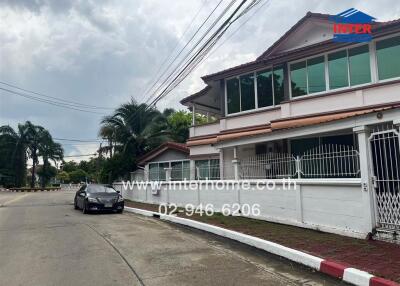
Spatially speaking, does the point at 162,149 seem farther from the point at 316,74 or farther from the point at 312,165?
the point at 312,165

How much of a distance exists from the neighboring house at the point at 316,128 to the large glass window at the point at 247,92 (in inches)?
1.8

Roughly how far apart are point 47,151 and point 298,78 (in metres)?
51.0

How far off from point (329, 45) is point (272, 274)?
10205mm

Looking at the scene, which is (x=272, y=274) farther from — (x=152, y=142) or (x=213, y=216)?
(x=152, y=142)

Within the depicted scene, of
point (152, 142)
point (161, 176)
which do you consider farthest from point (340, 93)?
point (152, 142)

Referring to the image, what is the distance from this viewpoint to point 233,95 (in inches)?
706

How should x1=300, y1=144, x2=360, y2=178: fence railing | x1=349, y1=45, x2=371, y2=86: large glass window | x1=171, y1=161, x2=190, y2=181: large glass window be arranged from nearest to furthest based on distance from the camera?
x1=300, y1=144, x2=360, y2=178: fence railing
x1=349, y1=45, x2=371, y2=86: large glass window
x1=171, y1=161, x2=190, y2=181: large glass window

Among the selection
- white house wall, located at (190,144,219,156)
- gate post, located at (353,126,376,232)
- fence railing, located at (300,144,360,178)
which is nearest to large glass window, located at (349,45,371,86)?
fence railing, located at (300,144,360,178)

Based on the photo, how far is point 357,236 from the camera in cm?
842

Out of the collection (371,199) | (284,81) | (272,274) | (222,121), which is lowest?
(272,274)

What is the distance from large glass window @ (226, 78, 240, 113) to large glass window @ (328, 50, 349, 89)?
15.4ft

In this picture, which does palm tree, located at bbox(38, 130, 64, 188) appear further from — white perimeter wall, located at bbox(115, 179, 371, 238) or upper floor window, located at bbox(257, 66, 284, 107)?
white perimeter wall, located at bbox(115, 179, 371, 238)

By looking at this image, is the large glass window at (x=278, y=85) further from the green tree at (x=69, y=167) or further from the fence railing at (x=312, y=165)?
the green tree at (x=69, y=167)

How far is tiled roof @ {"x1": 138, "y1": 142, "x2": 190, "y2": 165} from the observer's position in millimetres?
23281
